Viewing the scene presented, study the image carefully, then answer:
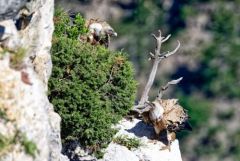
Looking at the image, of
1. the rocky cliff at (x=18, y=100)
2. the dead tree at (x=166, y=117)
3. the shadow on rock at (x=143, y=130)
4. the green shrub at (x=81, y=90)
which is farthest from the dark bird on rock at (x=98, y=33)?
the rocky cliff at (x=18, y=100)

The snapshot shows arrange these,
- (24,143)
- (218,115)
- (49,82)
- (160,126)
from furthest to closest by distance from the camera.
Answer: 1. (218,115)
2. (160,126)
3. (49,82)
4. (24,143)

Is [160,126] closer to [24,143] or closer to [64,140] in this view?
[64,140]

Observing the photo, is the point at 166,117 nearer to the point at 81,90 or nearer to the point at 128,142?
the point at 128,142

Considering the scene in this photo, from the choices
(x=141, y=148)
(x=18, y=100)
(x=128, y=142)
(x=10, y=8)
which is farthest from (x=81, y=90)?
(x=18, y=100)

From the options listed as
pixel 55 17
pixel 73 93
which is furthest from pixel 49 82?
pixel 55 17

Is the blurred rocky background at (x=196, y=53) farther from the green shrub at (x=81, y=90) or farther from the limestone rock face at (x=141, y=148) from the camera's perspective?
the green shrub at (x=81, y=90)

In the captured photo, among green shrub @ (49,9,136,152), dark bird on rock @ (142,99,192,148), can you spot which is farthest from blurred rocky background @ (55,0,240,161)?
green shrub @ (49,9,136,152)

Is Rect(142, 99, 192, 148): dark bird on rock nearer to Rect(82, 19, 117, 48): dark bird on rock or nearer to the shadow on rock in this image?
the shadow on rock

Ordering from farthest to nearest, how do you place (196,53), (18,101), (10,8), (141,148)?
(196,53) < (141,148) < (10,8) < (18,101)
